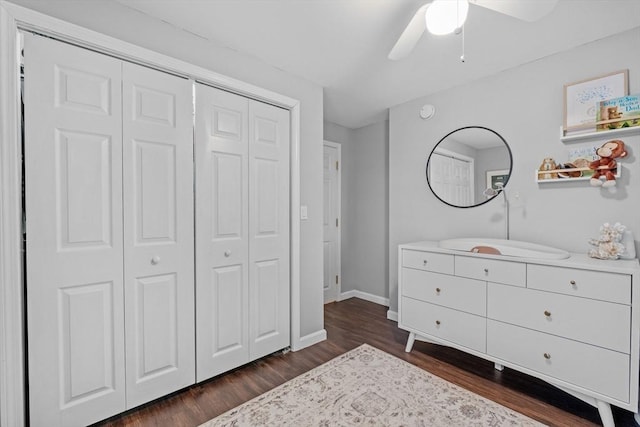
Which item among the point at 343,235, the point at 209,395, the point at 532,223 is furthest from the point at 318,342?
the point at 532,223

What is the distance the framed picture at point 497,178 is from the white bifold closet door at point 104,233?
2391mm

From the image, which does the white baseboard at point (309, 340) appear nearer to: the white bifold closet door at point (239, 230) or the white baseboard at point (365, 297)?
the white bifold closet door at point (239, 230)

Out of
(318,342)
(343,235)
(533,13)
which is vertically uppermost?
(533,13)

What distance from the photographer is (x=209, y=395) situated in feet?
6.15

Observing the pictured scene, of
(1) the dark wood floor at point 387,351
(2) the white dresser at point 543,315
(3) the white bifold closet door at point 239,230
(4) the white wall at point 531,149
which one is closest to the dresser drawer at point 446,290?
(2) the white dresser at point 543,315

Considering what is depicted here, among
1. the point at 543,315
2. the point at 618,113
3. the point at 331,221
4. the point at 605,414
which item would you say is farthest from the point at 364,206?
the point at 605,414

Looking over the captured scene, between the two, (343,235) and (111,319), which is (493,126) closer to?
(343,235)

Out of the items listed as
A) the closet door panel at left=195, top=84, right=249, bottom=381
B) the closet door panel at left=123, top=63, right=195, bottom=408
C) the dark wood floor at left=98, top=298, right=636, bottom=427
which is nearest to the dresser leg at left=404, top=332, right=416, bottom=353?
the dark wood floor at left=98, top=298, right=636, bottom=427

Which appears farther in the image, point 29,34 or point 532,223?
point 532,223

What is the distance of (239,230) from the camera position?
215 centimetres

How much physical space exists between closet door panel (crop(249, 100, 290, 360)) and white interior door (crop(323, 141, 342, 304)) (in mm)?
1429

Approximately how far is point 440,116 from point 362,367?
7.87ft

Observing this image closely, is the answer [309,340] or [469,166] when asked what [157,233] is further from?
[469,166]

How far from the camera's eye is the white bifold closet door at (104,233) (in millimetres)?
1421
